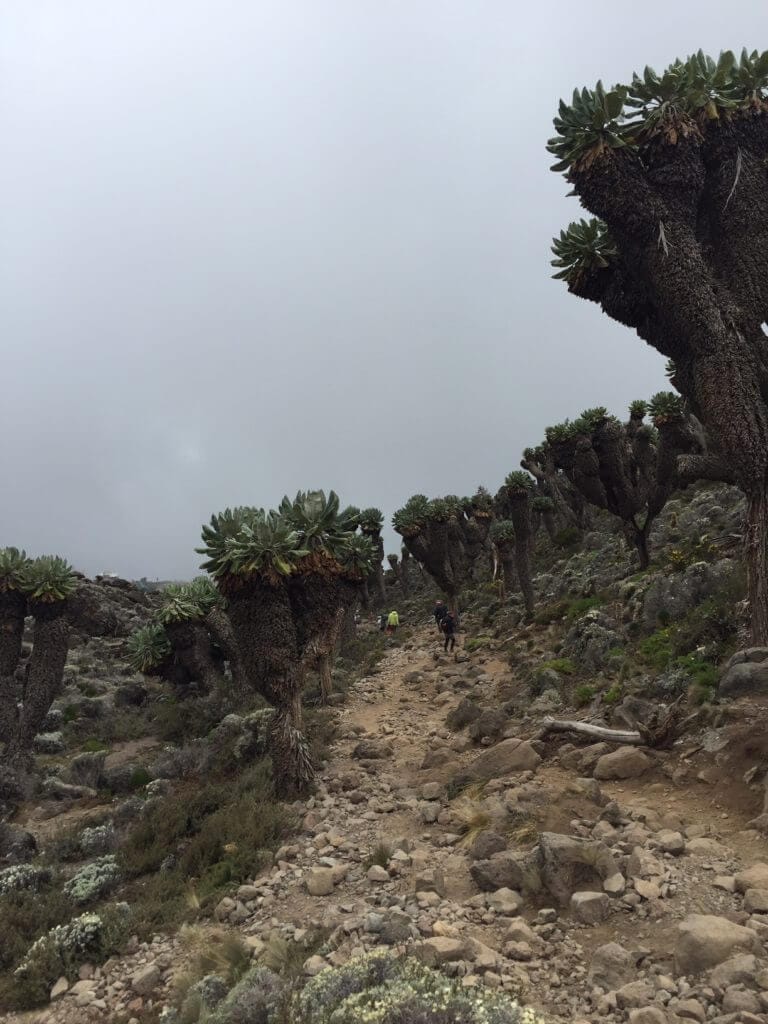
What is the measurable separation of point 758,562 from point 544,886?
8010 millimetres

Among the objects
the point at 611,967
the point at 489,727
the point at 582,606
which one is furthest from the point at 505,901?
the point at 582,606

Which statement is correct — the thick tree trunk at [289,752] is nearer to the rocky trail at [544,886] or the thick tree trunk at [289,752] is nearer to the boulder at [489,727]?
the rocky trail at [544,886]

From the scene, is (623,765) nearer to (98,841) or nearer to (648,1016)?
(648,1016)

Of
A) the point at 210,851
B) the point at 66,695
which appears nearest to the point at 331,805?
the point at 210,851

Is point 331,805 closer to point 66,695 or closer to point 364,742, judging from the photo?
point 364,742

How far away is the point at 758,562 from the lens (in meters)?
10.7

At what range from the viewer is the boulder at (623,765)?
27.4 feet

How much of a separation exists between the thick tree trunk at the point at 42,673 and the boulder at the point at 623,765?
51.2ft

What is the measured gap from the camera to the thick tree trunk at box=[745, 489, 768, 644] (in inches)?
417

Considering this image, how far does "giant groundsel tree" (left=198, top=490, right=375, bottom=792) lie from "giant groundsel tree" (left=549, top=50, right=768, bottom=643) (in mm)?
8105

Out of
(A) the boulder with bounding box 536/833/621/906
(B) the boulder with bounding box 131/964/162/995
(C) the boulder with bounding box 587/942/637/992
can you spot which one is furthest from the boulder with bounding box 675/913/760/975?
(B) the boulder with bounding box 131/964/162/995

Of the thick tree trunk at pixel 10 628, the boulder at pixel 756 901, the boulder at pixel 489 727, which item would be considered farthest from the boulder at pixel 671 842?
the thick tree trunk at pixel 10 628

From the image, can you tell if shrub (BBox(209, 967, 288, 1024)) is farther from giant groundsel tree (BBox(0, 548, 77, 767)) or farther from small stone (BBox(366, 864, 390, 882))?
giant groundsel tree (BBox(0, 548, 77, 767))

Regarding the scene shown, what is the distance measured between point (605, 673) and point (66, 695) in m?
21.4
